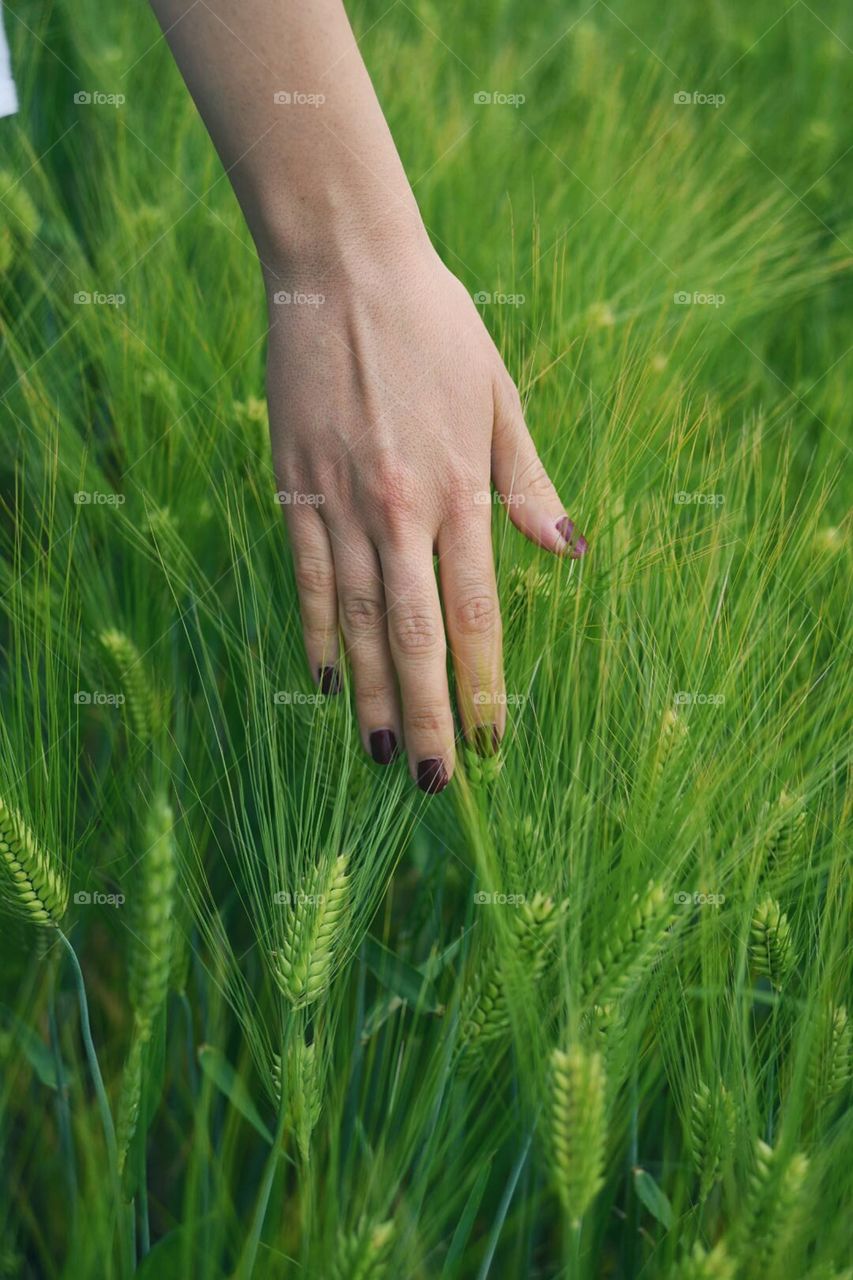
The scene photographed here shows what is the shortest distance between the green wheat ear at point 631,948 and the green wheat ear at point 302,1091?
0.49 feet

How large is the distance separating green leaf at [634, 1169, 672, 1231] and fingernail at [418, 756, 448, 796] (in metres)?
0.26

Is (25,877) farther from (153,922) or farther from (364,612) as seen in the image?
(364,612)

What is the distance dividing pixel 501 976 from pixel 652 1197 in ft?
0.65

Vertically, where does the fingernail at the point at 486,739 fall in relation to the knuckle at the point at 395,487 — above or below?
below

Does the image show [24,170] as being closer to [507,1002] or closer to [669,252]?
[669,252]

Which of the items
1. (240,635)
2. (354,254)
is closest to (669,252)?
(354,254)

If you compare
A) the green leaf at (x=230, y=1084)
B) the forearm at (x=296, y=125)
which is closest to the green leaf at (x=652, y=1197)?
the green leaf at (x=230, y=1084)

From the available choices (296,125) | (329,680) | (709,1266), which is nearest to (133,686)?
(329,680)

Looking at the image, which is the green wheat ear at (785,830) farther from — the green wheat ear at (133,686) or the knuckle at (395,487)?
the green wheat ear at (133,686)

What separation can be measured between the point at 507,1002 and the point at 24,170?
0.98m

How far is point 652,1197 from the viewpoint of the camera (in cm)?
62

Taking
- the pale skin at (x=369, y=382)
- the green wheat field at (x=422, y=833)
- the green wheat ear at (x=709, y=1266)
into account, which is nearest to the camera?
the green wheat ear at (x=709, y=1266)

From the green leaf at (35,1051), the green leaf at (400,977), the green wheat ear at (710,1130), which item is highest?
the green wheat ear at (710,1130)

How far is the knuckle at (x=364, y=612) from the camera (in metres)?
0.71
